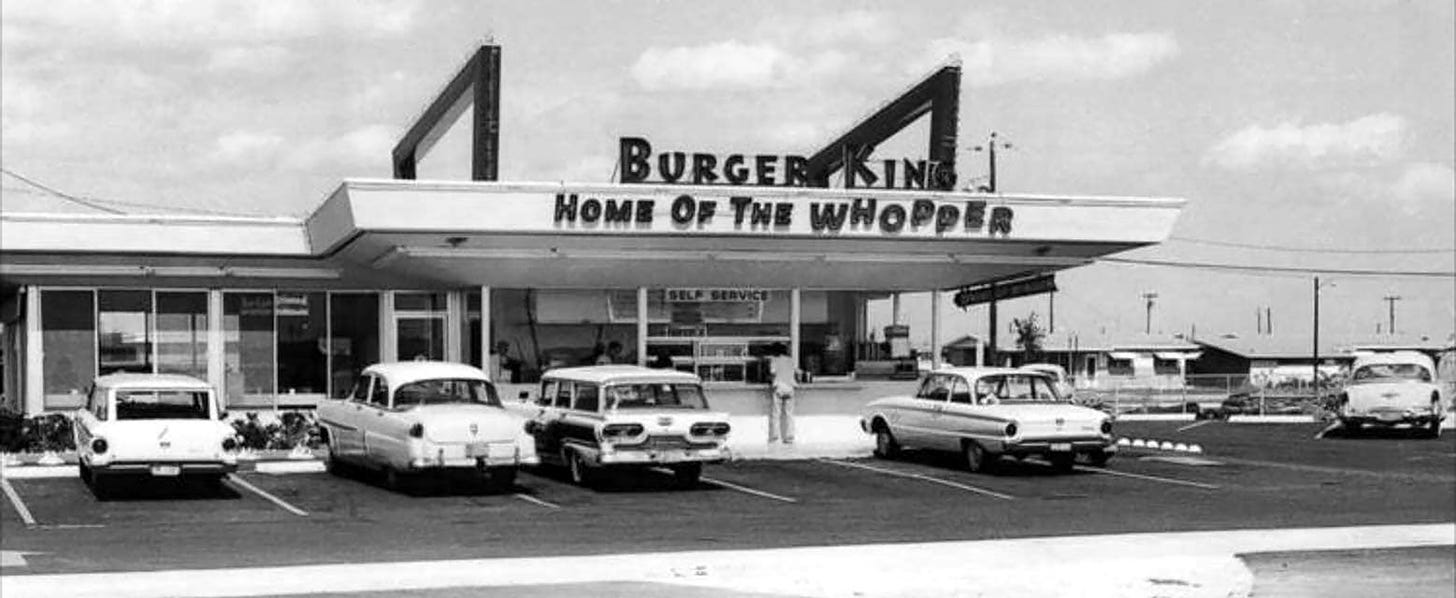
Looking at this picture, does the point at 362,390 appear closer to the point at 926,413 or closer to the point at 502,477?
the point at 502,477

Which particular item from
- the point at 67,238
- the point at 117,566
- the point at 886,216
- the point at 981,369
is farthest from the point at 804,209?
the point at 117,566

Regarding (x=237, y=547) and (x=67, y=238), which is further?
(x=67, y=238)

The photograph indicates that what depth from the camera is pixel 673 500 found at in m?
19.8

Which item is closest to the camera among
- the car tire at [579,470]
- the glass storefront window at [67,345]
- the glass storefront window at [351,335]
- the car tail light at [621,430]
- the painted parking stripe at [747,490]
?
the painted parking stripe at [747,490]

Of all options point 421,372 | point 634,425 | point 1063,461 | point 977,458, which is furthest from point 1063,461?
point 421,372

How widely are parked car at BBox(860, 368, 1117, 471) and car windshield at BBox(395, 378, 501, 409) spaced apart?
284 inches

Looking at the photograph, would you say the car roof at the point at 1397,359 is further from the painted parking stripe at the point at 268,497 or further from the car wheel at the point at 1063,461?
the painted parking stripe at the point at 268,497

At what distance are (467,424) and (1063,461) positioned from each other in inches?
377

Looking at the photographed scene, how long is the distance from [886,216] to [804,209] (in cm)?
158

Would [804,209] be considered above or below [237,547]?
above

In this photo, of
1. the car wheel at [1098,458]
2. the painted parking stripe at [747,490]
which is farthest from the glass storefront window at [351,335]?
the car wheel at [1098,458]

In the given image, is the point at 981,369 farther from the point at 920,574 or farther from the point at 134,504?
the point at 134,504

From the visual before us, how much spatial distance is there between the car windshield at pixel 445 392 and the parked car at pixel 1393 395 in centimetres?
2099

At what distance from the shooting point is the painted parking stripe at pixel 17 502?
1711 cm
